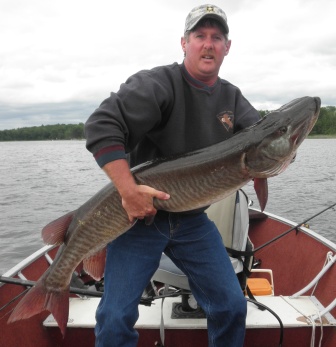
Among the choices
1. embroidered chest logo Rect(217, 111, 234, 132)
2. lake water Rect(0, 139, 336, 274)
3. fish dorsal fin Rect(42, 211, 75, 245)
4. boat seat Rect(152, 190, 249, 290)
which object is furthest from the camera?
lake water Rect(0, 139, 336, 274)

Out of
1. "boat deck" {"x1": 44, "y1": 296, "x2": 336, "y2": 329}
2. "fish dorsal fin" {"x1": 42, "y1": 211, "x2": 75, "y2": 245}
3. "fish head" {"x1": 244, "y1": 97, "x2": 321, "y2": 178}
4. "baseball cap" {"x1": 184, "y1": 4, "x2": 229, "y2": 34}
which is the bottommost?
"boat deck" {"x1": 44, "y1": 296, "x2": 336, "y2": 329}

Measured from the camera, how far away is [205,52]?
8.72ft

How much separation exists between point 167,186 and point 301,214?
1109 centimetres

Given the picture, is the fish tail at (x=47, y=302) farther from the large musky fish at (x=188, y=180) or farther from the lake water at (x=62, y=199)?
the lake water at (x=62, y=199)

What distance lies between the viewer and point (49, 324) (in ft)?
10.7

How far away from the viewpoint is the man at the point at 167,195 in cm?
241

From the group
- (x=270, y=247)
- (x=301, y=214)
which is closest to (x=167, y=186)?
(x=270, y=247)

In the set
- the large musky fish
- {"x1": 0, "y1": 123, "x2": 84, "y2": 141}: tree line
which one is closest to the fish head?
the large musky fish

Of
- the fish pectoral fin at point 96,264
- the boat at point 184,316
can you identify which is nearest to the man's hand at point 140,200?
the fish pectoral fin at point 96,264

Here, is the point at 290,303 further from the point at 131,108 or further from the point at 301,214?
the point at 301,214

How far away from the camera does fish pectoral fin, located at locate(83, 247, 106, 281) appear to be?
2723 millimetres

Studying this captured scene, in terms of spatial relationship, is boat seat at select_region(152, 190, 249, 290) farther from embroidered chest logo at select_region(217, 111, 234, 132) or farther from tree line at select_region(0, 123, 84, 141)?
tree line at select_region(0, 123, 84, 141)

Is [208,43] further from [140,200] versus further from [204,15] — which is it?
[140,200]

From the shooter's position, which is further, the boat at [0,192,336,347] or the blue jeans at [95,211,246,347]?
the boat at [0,192,336,347]
